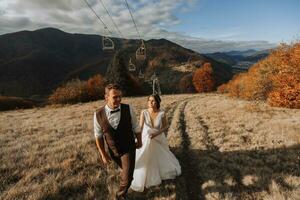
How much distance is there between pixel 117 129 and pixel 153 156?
2.53 meters

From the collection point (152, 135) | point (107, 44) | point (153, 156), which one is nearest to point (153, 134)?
point (152, 135)

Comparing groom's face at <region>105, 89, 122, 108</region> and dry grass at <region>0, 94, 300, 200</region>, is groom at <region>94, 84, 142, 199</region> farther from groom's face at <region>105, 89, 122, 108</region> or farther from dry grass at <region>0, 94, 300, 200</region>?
dry grass at <region>0, 94, 300, 200</region>

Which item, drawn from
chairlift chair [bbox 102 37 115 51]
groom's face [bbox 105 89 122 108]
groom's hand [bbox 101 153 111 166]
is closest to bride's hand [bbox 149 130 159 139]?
groom's hand [bbox 101 153 111 166]

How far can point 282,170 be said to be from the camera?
8586 millimetres

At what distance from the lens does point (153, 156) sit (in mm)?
7926

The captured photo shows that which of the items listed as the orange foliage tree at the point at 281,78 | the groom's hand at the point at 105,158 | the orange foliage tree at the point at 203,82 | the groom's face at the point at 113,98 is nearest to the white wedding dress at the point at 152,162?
the groom's hand at the point at 105,158

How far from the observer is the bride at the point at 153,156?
7500 millimetres

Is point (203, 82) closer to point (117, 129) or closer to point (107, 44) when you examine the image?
point (107, 44)

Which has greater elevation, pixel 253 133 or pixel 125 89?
pixel 253 133

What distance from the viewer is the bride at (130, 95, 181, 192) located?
7.50 m

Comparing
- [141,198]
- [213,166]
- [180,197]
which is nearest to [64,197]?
[141,198]

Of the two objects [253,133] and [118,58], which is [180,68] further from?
[253,133]

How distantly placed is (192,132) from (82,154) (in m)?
6.46

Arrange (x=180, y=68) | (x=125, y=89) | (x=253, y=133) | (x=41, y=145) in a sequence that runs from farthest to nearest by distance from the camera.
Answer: (x=180, y=68)
(x=125, y=89)
(x=253, y=133)
(x=41, y=145)
